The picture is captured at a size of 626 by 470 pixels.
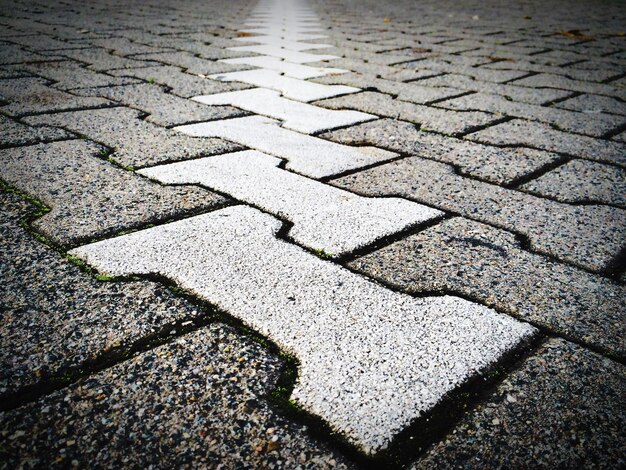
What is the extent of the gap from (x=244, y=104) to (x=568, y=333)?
6.42 ft

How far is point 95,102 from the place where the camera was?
7.62ft

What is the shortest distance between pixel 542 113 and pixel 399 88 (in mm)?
836

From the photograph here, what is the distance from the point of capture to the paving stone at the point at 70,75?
263cm

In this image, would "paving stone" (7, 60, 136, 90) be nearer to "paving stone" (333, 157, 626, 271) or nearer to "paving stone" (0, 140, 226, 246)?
"paving stone" (0, 140, 226, 246)

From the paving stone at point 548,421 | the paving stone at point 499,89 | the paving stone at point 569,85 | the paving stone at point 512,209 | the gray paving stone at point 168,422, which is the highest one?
the paving stone at point 569,85

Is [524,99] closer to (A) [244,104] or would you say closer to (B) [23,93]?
(A) [244,104]

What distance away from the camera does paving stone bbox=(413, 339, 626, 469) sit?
693mm

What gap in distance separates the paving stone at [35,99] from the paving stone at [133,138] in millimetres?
114

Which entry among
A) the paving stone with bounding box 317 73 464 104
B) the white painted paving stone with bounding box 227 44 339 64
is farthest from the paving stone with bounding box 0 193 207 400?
the white painted paving stone with bounding box 227 44 339 64

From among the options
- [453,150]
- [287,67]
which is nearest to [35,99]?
[287,67]

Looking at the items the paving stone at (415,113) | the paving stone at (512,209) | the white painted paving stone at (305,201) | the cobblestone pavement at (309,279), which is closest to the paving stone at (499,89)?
the cobblestone pavement at (309,279)

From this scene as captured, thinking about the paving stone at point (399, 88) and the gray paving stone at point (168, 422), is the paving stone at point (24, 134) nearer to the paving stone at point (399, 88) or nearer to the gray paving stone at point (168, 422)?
the gray paving stone at point (168, 422)

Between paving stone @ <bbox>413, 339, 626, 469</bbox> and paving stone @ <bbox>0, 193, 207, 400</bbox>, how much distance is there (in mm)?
584

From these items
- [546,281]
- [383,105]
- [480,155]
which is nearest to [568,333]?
[546,281]
